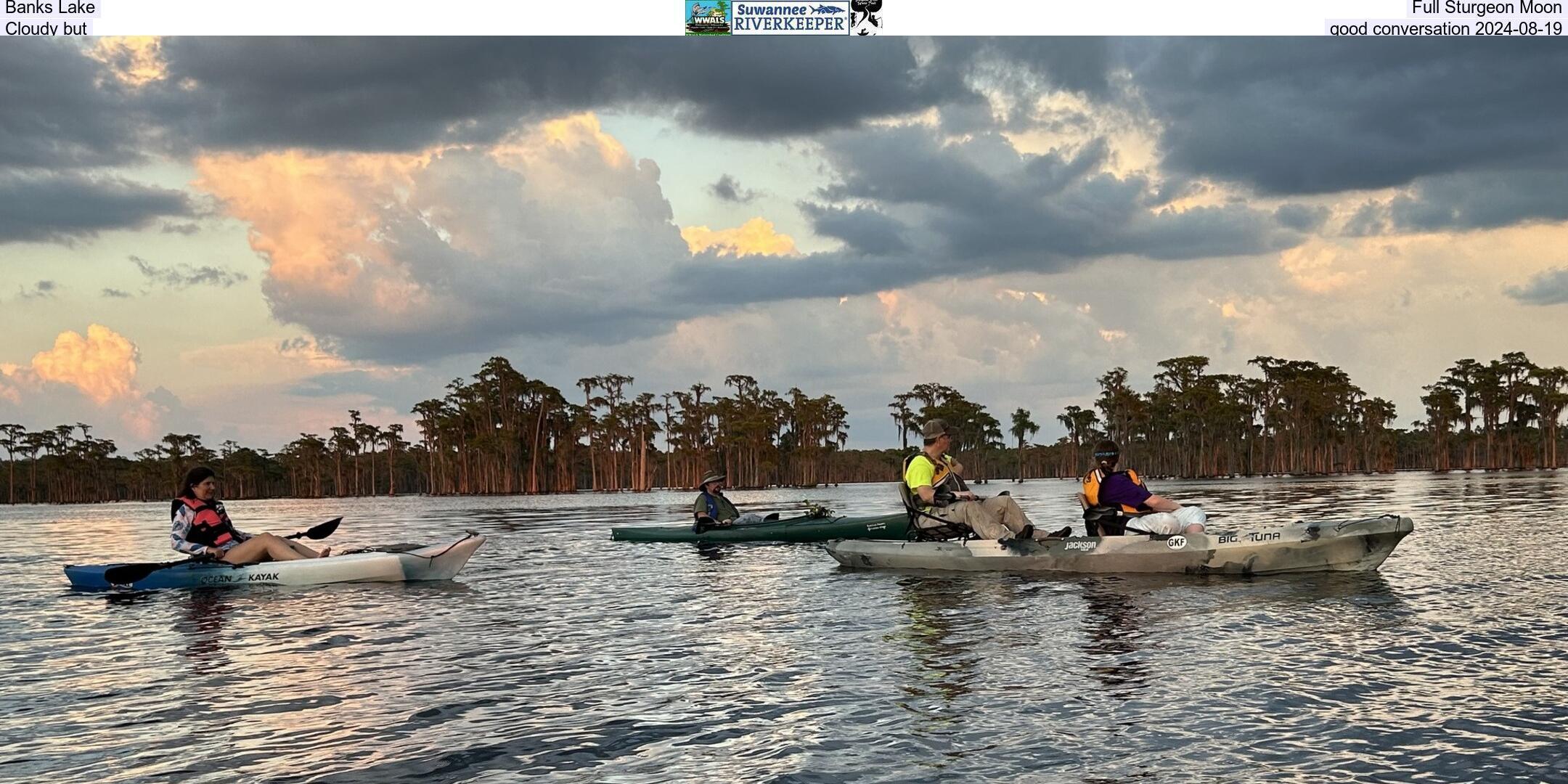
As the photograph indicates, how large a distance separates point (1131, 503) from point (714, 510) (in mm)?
13578

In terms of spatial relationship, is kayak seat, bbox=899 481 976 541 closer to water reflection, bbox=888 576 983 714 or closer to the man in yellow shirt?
the man in yellow shirt

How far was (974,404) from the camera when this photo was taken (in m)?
182

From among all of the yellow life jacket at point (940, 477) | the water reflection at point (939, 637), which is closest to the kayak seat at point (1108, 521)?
the yellow life jacket at point (940, 477)

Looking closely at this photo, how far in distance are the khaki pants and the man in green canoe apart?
10.1 meters

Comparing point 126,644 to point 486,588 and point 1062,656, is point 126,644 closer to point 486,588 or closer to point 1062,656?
point 486,588

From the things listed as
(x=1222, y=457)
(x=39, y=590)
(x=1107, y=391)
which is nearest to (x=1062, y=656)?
(x=39, y=590)

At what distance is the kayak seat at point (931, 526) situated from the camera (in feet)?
67.1

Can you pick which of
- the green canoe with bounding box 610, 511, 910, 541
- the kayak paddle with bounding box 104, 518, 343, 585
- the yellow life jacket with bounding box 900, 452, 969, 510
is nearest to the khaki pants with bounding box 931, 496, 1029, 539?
the yellow life jacket with bounding box 900, 452, 969, 510

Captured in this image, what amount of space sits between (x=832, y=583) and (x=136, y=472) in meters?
205

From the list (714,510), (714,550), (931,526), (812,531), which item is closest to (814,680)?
(931,526)

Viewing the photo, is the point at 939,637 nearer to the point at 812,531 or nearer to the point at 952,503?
the point at 952,503

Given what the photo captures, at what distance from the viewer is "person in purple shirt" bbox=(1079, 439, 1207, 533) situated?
737 inches

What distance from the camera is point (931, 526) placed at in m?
20.7

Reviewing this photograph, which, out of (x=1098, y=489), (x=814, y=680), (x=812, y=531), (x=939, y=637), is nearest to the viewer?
(x=814, y=680)
